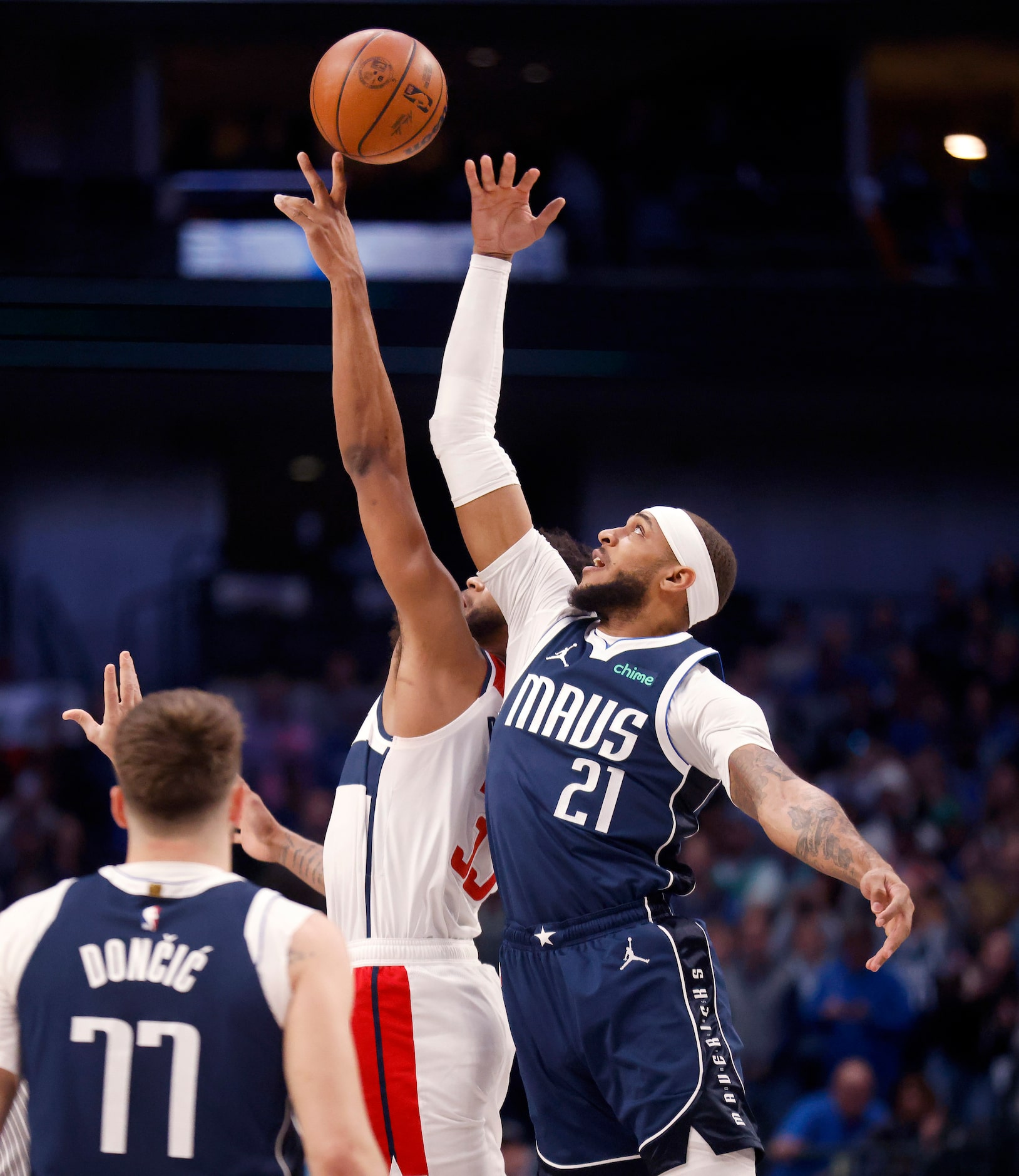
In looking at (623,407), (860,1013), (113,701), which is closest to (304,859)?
(113,701)

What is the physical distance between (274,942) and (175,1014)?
203 mm

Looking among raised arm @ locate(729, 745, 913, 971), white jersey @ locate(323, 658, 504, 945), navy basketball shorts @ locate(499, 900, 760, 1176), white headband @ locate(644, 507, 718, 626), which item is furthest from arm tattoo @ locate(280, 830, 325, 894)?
raised arm @ locate(729, 745, 913, 971)

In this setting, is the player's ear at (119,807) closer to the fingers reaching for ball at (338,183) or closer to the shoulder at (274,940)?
the shoulder at (274,940)

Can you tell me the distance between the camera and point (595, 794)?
3.46m

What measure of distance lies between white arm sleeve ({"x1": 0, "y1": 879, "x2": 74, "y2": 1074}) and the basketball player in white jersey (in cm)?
114

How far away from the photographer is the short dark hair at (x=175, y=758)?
8.54 feet

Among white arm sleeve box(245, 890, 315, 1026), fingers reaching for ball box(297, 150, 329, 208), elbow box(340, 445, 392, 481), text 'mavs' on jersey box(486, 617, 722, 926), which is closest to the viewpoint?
white arm sleeve box(245, 890, 315, 1026)

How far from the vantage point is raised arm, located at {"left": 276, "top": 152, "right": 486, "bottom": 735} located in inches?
146

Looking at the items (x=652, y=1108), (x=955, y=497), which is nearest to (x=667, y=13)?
(x=955, y=497)

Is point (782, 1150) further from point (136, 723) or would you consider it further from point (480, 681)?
point (136, 723)

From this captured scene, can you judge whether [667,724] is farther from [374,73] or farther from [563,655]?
[374,73]

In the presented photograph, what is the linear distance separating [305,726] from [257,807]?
7134 mm

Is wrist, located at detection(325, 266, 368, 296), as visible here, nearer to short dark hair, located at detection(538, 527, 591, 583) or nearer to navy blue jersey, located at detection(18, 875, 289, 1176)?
short dark hair, located at detection(538, 527, 591, 583)

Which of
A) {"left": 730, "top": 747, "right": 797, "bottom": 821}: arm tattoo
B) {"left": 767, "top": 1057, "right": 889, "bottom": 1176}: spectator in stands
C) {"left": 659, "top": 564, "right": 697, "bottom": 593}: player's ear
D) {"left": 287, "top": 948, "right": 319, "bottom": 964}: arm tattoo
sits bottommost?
{"left": 767, "top": 1057, "right": 889, "bottom": 1176}: spectator in stands
